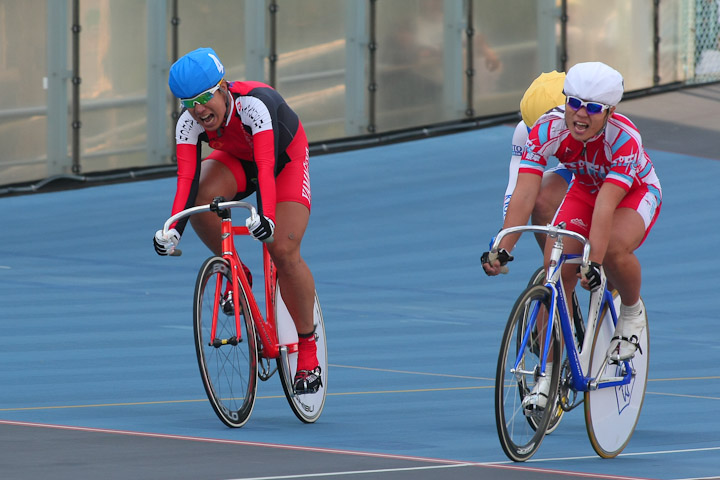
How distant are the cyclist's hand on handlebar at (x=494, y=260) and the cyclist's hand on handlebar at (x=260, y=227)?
887 millimetres

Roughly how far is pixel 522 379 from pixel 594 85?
106 cm

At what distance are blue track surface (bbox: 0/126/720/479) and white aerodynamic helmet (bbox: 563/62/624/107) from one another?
129cm

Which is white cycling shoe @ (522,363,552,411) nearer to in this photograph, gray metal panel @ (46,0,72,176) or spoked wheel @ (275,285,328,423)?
spoked wheel @ (275,285,328,423)

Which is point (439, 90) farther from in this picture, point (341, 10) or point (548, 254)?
point (548, 254)

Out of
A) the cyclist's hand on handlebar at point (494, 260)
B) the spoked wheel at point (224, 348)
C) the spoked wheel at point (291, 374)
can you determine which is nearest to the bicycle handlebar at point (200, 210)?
the spoked wheel at point (224, 348)

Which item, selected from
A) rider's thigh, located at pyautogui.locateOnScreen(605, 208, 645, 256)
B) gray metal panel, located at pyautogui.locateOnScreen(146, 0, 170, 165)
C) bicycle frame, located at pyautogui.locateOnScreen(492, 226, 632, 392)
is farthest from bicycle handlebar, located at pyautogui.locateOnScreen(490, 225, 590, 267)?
gray metal panel, located at pyautogui.locateOnScreen(146, 0, 170, 165)

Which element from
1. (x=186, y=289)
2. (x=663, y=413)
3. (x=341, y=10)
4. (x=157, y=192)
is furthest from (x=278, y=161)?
(x=341, y=10)

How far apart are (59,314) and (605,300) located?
4.31m

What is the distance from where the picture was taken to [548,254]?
5.31 meters

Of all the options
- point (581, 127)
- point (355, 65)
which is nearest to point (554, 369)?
point (581, 127)

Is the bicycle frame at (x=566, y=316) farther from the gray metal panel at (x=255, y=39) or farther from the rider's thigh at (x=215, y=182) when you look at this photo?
the gray metal panel at (x=255, y=39)

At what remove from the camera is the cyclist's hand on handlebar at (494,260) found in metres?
4.95

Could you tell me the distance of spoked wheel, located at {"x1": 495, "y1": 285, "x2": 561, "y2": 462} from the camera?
4887 mm

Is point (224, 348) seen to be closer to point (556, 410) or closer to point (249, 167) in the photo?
point (249, 167)
